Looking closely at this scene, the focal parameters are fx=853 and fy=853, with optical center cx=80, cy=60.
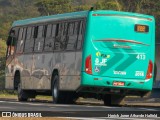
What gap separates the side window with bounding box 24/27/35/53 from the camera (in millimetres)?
33344

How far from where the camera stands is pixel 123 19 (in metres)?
28.8

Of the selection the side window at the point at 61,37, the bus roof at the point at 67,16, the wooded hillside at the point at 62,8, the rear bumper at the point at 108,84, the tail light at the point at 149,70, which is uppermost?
the wooded hillside at the point at 62,8

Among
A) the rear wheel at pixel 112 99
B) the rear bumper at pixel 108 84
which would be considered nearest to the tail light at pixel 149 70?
the rear bumper at pixel 108 84

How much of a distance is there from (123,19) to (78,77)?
248cm

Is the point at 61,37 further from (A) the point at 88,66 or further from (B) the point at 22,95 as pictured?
(B) the point at 22,95

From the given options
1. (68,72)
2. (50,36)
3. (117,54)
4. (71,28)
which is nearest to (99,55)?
(117,54)

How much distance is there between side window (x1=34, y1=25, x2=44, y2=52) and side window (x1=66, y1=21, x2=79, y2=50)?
2.53 meters

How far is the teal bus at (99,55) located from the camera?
28.5m

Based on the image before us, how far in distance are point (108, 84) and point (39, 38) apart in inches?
199

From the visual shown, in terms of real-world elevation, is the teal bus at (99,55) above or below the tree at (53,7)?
below

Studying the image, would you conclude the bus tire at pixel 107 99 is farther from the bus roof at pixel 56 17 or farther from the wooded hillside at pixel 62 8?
the wooded hillside at pixel 62 8

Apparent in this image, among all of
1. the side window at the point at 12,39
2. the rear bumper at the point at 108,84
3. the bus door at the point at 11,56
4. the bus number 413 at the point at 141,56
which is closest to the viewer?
the rear bumper at the point at 108,84

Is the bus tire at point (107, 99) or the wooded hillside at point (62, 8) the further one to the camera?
the wooded hillside at point (62, 8)

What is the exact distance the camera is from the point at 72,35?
29.7 metres
